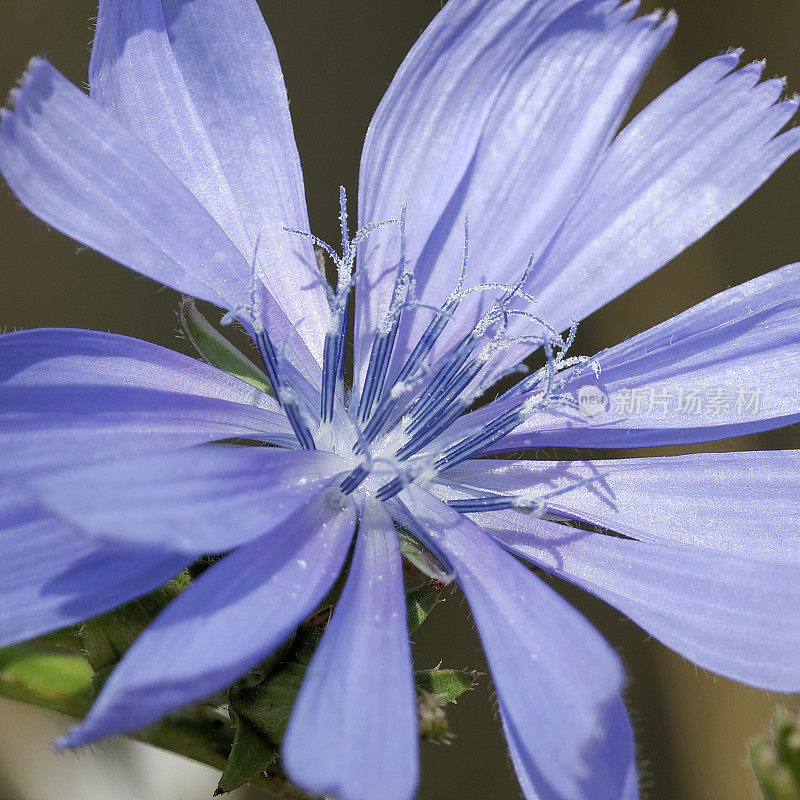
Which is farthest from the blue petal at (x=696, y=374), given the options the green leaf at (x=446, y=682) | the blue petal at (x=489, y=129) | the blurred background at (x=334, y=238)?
the blurred background at (x=334, y=238)

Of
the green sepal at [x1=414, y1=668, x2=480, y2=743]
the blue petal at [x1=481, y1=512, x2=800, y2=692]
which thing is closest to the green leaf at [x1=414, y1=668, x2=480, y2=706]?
the green sepal at [x1=414, y1=668, x2=480, y2=743]

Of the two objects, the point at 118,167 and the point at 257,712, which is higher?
the point at 118,167

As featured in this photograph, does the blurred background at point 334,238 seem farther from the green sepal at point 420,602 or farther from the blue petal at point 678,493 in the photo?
the green sepal at point 420,602

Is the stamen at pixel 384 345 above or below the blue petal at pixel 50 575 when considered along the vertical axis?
above

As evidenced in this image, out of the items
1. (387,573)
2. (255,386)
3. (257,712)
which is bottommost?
(257,712)

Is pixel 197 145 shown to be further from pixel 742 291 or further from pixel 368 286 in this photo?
pixel 742 291

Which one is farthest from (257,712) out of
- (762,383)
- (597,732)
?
(762,383)

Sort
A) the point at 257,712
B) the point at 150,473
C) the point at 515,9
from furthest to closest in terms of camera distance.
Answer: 1. the point at 515,9
2. the point at 257,712
3. the point at 150,473
